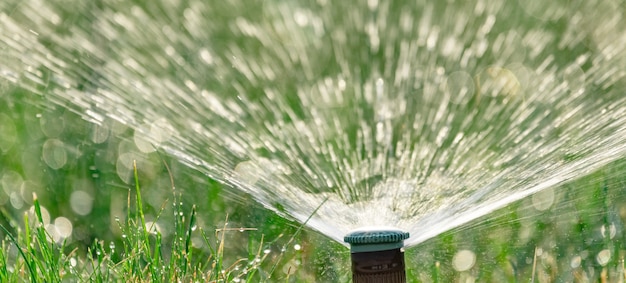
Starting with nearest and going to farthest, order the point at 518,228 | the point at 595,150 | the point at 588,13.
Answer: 1. the point at 595,150
2. the point at 518,228
3. the point at 588,13

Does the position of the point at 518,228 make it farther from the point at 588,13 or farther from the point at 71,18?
the point at 71,18

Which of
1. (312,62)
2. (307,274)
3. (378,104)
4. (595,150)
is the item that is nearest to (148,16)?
(312,62)

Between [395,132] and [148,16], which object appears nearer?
[395,132]

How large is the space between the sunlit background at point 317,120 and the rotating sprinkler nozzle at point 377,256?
2.26ft

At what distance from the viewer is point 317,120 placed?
366 cm

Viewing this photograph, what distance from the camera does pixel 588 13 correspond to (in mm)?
3520

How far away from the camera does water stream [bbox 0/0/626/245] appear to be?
10.8 feet

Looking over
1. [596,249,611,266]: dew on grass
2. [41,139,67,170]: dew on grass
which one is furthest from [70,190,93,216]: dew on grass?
[596,249,611,266]: dew on grass

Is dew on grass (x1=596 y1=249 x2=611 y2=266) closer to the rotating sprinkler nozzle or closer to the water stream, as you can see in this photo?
the water stream

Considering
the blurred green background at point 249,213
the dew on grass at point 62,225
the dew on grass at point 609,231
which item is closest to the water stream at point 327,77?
the blurred green background at point 249,213

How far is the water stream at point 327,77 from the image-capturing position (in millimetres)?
3305

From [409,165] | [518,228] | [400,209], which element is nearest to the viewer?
[400,209]

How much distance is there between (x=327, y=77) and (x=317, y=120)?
348 mm

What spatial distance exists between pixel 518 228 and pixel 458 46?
3.92 ft
